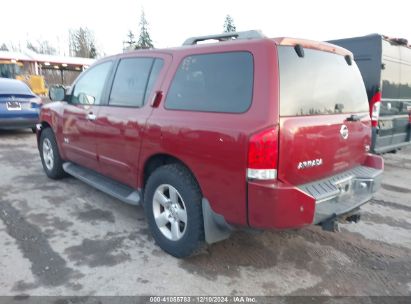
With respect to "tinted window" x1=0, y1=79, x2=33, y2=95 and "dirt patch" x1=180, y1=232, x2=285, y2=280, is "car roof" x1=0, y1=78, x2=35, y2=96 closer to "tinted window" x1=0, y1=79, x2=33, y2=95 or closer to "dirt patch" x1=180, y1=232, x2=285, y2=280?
"tinted window" x1=0, y1=79, x2=33, y2=95

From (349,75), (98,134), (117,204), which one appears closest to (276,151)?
(349,75)

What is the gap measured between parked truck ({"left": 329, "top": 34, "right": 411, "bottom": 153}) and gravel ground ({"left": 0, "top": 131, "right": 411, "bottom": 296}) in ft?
6.00

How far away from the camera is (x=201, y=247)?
3146mm

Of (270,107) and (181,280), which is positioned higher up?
(270,107)

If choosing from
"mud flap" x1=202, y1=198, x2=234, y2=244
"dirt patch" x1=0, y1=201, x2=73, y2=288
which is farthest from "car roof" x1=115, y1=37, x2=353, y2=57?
"dirt patch" x1=0, y1=201, x2=73, y2=288

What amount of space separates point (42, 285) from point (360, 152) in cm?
302

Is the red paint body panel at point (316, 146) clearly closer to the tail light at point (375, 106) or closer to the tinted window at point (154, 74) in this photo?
the tinted window at point (154, 74)

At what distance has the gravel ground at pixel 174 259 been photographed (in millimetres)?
2902

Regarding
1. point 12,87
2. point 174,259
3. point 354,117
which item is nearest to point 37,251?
point 174,259

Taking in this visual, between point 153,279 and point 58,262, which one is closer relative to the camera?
point 153,279

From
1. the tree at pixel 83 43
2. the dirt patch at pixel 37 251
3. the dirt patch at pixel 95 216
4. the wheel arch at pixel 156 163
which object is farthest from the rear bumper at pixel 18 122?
the tree at pixel 83 43

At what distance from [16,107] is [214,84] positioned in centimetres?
808

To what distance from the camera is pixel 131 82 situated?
12.6ft

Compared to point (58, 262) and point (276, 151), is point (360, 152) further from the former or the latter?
point (58, 262)
